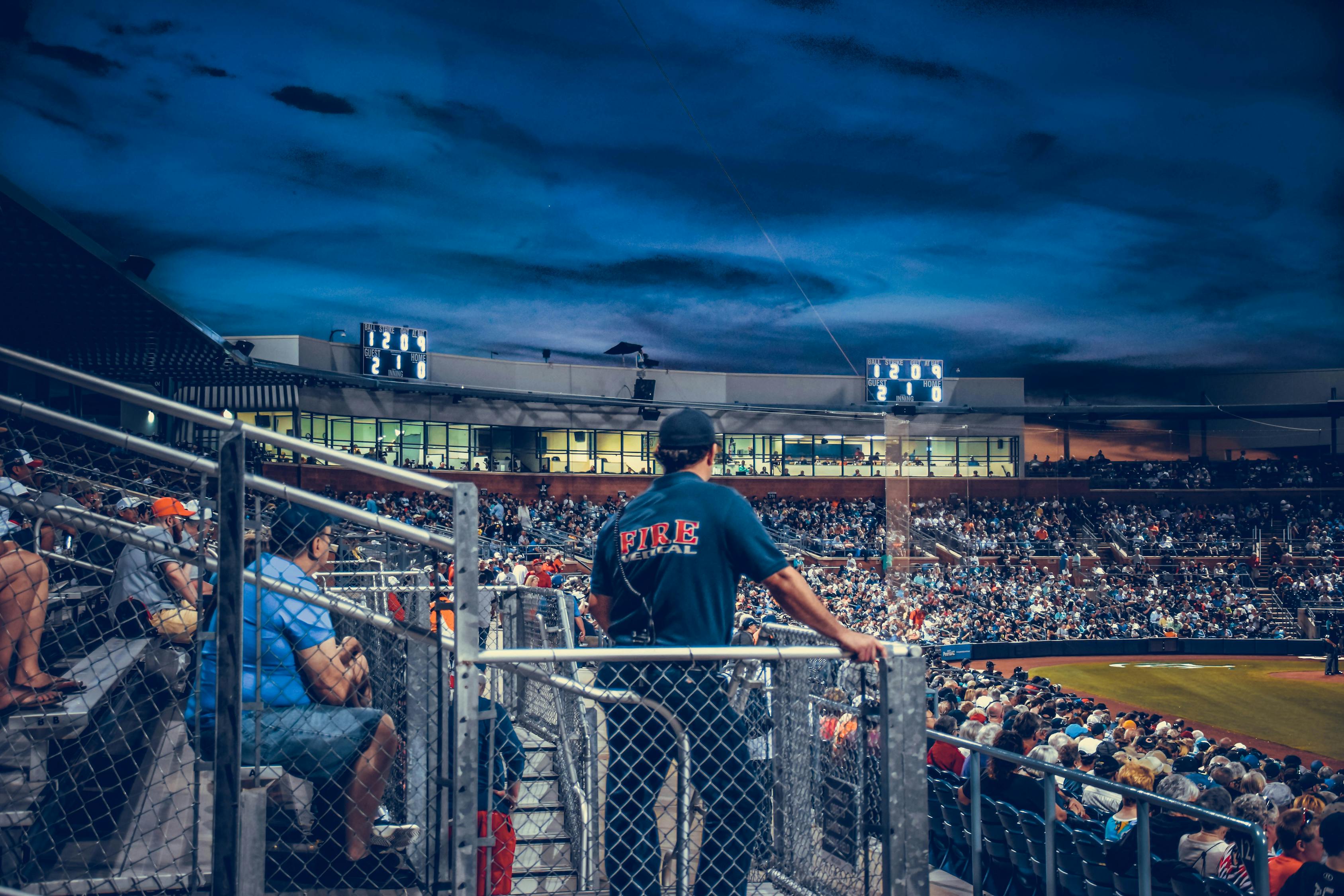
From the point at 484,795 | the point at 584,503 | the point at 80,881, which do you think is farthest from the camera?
the point at 584,503

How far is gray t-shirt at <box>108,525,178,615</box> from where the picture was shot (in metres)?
4.21

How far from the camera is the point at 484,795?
329cm

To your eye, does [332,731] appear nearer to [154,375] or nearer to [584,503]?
[154,375]

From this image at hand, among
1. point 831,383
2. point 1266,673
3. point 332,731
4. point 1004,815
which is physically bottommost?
point 1266,673

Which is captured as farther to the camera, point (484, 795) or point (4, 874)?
point (484, 795)

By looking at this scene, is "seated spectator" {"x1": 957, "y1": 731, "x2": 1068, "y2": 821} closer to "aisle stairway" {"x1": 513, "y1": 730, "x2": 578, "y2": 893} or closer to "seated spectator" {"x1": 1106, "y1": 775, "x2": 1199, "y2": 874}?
"seated spectator" {"x1": 1106, "y1": 775, "x2": 1199, "y2": 874}

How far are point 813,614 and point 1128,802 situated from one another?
512 cm

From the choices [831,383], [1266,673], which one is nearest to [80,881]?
[1266,673]

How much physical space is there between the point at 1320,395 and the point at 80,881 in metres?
61.2

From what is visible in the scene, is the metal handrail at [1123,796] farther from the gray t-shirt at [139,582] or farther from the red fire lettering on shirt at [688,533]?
the gray t-shirt at [139,582]

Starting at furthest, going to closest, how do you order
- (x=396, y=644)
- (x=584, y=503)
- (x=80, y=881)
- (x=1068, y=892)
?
(x=584, y=503)
(x=1068, y=892)
(x=396, y=644)
(x=80, y=881)

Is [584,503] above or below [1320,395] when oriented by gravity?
below

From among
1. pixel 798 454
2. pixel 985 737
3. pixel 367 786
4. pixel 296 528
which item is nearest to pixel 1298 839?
pixel 985 737

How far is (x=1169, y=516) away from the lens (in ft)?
138
